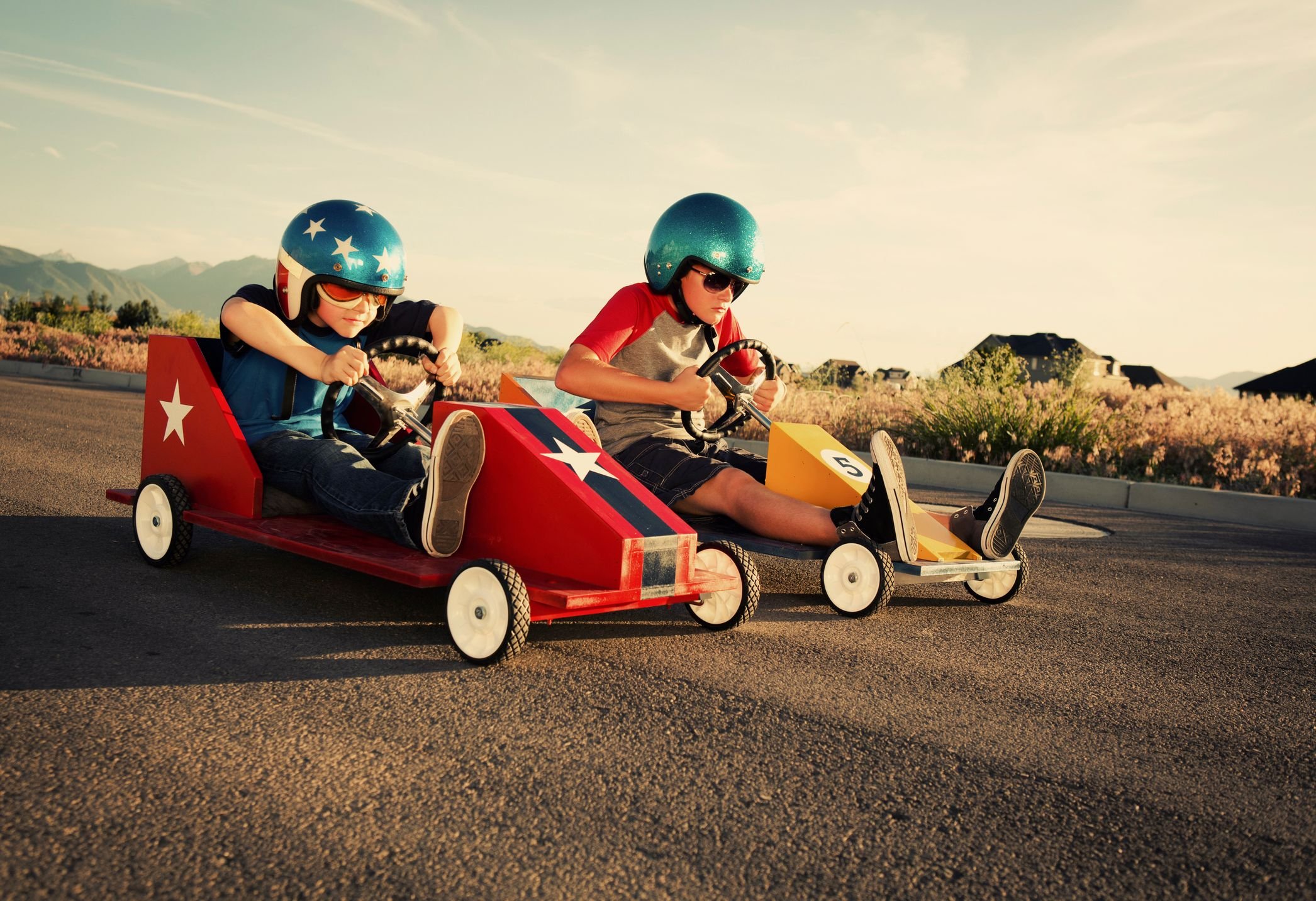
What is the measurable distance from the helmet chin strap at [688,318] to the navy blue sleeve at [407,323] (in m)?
1.09

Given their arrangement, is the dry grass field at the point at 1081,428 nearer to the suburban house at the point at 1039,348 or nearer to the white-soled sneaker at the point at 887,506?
the white-soled sneaker at the point at 887,506

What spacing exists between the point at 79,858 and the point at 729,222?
347 cm

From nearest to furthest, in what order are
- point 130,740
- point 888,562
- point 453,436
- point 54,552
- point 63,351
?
1. point 130,740
2. point 453,436
3. point 888,562
4. point 54,552
5. point 63,351

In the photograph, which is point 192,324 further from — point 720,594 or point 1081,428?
point 720,594

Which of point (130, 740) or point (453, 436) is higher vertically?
point (453, 436)

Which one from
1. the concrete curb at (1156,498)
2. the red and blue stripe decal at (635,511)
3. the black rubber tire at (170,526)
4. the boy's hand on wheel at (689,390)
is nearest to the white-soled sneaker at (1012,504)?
the boy's hand on wheel at (689,390)

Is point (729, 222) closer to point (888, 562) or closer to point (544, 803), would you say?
point (888, 562)

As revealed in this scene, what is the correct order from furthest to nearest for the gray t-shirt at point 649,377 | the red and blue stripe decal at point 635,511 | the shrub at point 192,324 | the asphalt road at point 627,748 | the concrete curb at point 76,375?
1. the shrub at point 192,324
2. the concrete curb at point 76,375
3. the gray t-shirt at point 649,377
4. the red and blue stripe decal at point 635,511
5. the asphalt road at point 627,748

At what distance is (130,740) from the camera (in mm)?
2484

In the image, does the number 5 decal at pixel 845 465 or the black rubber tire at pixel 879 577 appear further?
the number 5 decal at pixel 845 465

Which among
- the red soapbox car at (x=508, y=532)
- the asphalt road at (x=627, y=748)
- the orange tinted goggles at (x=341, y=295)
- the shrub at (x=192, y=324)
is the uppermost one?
the shrub at (x=192, y=324)

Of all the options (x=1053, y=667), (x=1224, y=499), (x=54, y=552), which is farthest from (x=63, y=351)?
(x=1053, y=667)

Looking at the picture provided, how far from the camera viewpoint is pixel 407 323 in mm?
4781

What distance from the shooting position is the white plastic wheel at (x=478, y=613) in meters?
3.12
